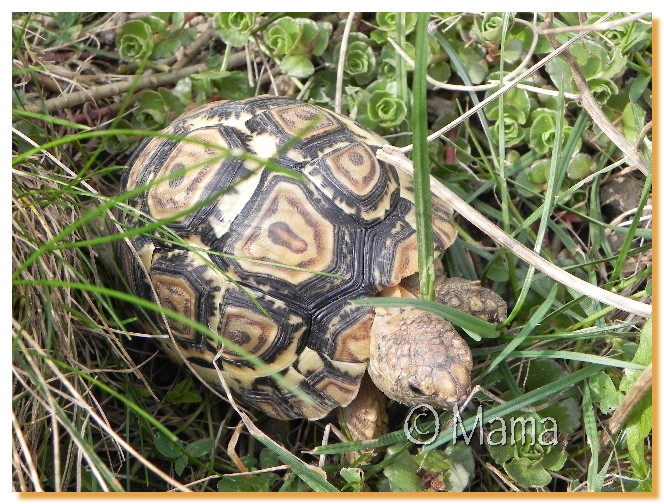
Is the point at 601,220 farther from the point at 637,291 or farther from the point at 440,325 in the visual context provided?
the point at 440,325

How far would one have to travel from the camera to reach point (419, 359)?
2047mm

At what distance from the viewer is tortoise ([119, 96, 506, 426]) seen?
2.18m

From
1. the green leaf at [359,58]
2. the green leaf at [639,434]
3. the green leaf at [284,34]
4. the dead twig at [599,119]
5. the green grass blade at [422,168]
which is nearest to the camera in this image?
the green grass blade at [422,168]

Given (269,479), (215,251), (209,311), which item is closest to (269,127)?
(215,251)

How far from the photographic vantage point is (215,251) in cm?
221

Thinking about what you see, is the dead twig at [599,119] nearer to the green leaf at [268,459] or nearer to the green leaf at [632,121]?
the green leaf at [632,121]

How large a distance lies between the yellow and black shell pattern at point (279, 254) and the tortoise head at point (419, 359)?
9 cm

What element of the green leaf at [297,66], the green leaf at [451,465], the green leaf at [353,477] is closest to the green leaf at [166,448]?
the green leaf at [353,477]

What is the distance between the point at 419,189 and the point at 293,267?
0.46 metres

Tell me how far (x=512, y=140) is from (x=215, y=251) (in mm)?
1324

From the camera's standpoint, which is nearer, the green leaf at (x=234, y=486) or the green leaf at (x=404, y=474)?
the green leaf at (x=404, y=474)

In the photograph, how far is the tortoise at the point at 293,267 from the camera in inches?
85.9

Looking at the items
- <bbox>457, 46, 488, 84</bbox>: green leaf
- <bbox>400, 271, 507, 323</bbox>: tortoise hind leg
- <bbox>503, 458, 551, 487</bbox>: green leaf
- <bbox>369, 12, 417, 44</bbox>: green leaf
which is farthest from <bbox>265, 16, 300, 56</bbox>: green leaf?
<bbox>503, 458, 551, 487</bbox>: green leaf

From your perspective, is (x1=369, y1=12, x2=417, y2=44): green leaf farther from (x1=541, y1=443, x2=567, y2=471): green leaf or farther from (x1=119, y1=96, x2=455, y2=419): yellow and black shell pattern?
Answer: (x1=541, y1=443, x2=567, y2=471): green leaf
